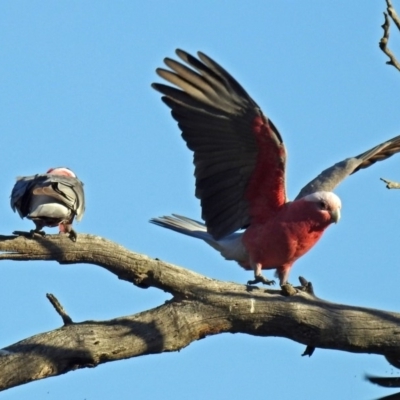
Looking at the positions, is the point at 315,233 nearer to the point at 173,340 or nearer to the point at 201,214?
the point at 201,214

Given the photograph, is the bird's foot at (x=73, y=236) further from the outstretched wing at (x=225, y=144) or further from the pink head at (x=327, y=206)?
the pink head at (x=327, y=206)

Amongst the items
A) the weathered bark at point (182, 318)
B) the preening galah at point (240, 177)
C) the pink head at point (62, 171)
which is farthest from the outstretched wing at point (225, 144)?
the weathered bark at point (182, 318)

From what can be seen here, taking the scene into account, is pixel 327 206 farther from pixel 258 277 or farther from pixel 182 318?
pixel 182 318

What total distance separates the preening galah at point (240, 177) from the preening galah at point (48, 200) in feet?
4.44

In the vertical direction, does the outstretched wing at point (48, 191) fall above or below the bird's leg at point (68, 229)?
above

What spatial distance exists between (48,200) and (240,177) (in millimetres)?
2252

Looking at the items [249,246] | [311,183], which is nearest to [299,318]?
[249,246]

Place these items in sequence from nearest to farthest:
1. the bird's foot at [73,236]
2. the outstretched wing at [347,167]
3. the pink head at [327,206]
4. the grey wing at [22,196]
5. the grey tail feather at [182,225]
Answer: the bird's foot at [73,236] < the grey wing at [22,196] < the pink head at [327,206] < the outstretched wing at [347,167] < the grey tail feather at [182,225]

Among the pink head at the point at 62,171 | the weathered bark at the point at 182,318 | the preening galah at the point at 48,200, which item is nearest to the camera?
the weathered bark at the point at 182,318

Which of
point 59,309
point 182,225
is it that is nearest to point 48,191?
point 59,309

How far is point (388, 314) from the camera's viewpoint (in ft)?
25.6

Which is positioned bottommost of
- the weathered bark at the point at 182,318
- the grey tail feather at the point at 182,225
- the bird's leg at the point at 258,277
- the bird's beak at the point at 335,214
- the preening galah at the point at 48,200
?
the weathered bark at the point at 182,318

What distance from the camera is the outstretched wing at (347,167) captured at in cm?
1016

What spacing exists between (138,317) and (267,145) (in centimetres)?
245
